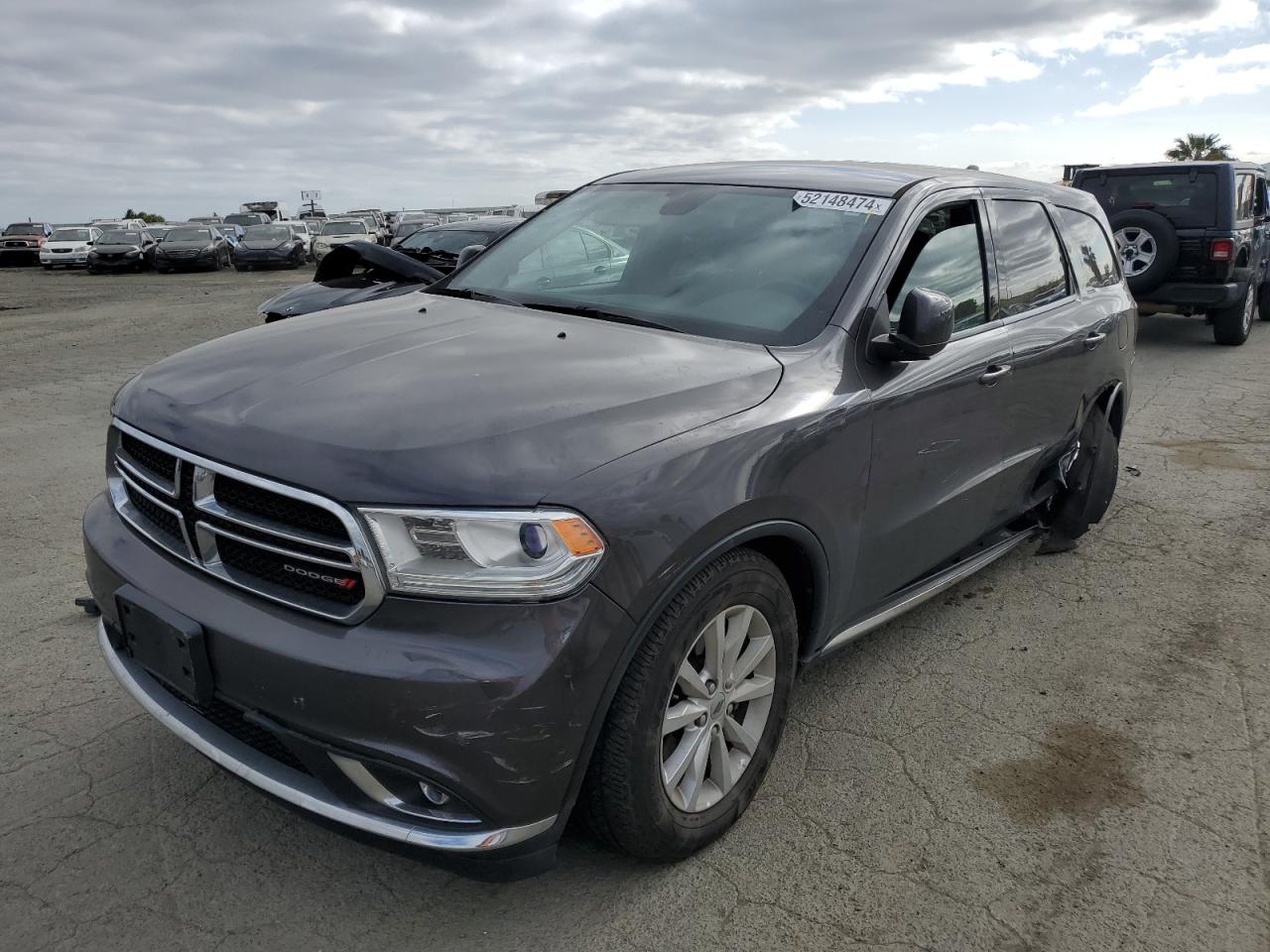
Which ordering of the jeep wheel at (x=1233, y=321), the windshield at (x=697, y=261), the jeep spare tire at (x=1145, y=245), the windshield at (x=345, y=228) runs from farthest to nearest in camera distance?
the windshield at (x=345, y=228) < the jeep wheel at (x=1233, y=321) < the jeep spare tire at (x=1145, y=245) < the windshield at (x=697, y=261)

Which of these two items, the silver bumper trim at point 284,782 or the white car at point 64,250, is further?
the white car at point 64,250

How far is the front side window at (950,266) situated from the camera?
3221 millimetres

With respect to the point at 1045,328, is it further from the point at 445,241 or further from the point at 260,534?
the point at 445,241

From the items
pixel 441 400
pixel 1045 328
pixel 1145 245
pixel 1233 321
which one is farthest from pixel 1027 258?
pixel 1233 321

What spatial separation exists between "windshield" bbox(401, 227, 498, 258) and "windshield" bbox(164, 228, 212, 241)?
2015 centimetres

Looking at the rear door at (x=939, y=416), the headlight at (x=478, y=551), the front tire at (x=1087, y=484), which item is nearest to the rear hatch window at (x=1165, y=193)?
the front tire at (x=1087, y=484)

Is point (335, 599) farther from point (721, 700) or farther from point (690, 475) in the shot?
point (721, 700)

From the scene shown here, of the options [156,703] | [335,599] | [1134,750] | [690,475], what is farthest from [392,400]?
[1134,750]

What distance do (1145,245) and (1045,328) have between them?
7.93m

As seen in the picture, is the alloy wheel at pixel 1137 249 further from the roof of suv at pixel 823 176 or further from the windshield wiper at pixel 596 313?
the windshield wiper at pixel 596 313

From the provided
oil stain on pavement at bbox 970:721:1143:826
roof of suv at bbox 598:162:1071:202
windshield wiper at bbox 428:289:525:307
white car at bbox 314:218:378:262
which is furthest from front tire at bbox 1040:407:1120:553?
white car at bbox 314:218:378:262

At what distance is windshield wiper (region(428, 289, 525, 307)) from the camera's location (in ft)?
11.6

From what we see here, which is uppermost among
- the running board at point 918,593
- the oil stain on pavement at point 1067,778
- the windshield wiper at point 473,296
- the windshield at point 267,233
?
the windshield at point 267,233

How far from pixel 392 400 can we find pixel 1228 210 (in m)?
11.2
